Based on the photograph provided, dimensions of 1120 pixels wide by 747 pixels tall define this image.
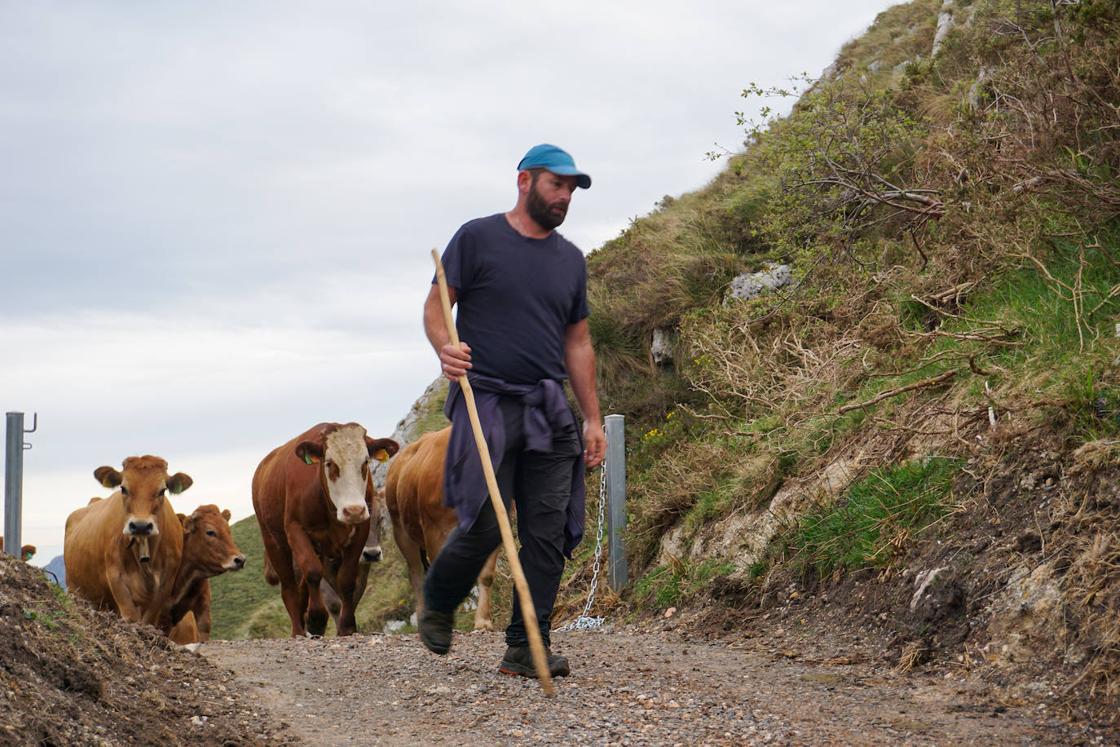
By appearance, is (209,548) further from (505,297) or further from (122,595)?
(505,297)

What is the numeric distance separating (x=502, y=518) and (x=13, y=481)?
926 centimetres

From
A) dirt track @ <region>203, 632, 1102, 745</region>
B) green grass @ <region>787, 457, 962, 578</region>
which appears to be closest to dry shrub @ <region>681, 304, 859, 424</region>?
green grass @ <region>787, 457, 962, 578</region>

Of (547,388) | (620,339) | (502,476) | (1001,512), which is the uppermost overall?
(620,339)

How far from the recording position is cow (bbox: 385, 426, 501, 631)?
11.0m

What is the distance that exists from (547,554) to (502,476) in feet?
1.54

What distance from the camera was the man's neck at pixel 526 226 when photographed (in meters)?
6.16

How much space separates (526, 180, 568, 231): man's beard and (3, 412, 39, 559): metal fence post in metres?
9.00

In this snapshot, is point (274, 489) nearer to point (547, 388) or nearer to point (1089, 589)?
point (547, 388)

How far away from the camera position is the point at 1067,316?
25.2ft

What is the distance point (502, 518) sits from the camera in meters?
5.57

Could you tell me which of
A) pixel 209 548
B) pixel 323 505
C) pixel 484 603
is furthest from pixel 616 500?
pixel 209 548

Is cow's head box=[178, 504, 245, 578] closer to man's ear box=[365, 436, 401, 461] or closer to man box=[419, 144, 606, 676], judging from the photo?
man's ear box=[365, 436, 401, 461]

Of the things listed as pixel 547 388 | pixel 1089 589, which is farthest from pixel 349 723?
pixel 1089 589

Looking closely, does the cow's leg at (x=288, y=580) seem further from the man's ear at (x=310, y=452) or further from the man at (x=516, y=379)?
the man at (x=516, y=379)
